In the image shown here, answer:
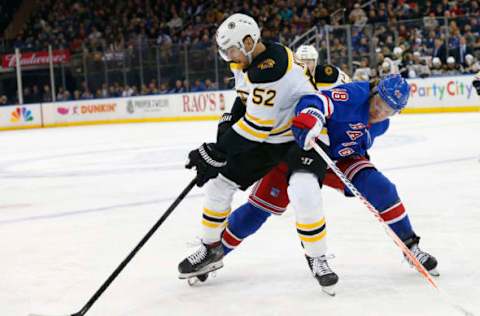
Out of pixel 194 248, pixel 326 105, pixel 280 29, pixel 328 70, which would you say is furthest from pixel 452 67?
pixel 326 105

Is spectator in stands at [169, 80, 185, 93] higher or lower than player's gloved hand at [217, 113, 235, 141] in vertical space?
lower

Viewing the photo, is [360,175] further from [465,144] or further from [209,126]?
[209,126]

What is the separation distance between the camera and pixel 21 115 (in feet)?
58.5

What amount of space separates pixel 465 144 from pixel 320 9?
9.21 m

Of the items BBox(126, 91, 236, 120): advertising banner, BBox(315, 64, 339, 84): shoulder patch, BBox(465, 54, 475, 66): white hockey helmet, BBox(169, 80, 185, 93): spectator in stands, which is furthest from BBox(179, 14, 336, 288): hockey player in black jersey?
BBox(169, 80, 185, 93): spectator in stands

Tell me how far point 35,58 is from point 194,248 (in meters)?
15.7

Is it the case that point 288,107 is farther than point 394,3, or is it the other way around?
point 394,3

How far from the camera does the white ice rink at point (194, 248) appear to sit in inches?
112

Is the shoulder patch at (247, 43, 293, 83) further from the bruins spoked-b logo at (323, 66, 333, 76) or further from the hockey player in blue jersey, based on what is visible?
the bruins spoked-b logo at (323, 66, 333, 76)

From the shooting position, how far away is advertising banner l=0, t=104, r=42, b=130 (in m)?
17.8

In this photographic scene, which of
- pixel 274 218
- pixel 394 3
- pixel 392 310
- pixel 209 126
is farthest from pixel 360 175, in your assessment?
pixel 394 3

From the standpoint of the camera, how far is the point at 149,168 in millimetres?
7656

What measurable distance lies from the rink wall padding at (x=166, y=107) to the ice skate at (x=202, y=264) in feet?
34.5

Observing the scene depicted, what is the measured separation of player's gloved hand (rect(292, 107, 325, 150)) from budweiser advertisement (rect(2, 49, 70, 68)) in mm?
15986
